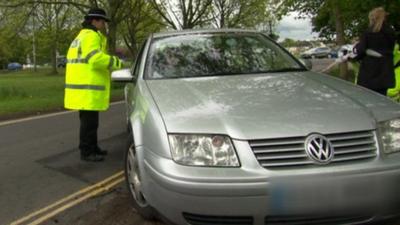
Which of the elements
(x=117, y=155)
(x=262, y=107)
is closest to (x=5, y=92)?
(x=117, y=155)

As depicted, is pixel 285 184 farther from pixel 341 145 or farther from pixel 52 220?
pixel 52 220

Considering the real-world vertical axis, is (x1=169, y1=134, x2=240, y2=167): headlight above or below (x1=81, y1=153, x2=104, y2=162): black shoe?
above

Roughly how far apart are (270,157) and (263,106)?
506 mm

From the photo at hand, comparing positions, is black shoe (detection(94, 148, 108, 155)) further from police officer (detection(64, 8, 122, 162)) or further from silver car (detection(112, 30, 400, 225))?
silver car (detection(112, 30, 400, 225))

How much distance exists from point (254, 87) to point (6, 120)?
304 inches

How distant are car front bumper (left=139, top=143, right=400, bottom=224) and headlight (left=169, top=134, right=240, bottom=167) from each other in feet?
0.17

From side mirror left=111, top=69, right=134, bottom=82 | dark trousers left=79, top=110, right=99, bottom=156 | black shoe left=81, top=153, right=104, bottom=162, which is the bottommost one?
black shoe left=81, top=153, right=104, bottom=162

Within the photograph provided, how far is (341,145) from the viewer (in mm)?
3119

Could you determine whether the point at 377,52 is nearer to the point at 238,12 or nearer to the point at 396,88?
the point at 396,88

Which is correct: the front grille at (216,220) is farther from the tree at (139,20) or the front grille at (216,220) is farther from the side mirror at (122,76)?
the tree at (139,20)

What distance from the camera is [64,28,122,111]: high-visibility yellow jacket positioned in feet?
19.0

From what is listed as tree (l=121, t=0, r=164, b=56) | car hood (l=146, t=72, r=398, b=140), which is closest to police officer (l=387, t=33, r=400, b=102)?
car hood (l=146, t=72, r=398, b=140)

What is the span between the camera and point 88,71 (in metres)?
5.86

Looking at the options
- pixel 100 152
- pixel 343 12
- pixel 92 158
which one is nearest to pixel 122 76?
pixel 92 158
